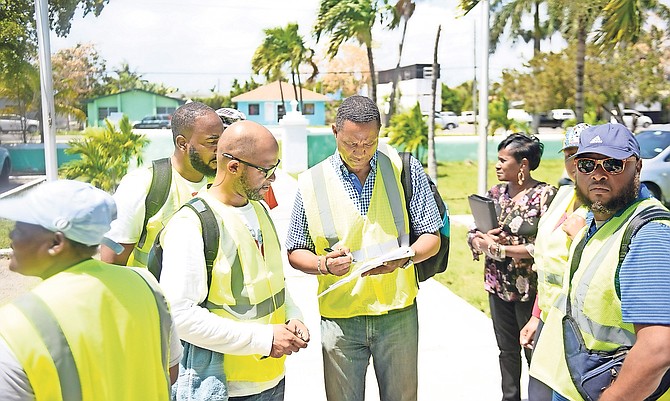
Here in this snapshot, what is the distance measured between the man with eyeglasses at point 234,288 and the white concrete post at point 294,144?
38.7 ft

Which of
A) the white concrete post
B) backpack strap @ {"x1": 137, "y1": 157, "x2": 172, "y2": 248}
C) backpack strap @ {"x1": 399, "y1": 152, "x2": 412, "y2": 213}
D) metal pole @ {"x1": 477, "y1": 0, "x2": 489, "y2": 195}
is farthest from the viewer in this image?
the white concrete post

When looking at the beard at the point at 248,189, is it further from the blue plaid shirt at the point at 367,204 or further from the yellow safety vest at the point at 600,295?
the yellow safety vest at the point at 600,295

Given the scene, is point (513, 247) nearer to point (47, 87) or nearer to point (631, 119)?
point (47, 87)

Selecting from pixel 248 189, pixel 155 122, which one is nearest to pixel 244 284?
pixel 248 189

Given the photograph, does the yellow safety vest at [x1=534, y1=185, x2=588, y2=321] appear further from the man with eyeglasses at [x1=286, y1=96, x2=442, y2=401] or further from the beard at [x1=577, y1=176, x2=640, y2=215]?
the beard at [x1=577, y1=176, x2=640, y2=215]

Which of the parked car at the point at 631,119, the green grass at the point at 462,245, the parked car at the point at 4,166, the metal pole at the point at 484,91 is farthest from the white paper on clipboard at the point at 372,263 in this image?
the parked car at the point at 631,119

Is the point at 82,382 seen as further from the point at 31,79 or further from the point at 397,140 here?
the point at 397,140

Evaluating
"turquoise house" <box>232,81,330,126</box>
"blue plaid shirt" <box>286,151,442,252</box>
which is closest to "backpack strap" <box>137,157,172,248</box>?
"blue plaid shirt" <box>286,151,442,252</box>

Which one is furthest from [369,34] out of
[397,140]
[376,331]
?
[376,331]

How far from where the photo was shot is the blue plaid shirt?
3.05 meters

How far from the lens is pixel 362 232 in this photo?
118 inches

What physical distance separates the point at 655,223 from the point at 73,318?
1637mm

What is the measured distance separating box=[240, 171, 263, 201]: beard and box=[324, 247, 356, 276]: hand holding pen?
552 mm

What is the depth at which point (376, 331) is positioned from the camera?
3.00 meters
